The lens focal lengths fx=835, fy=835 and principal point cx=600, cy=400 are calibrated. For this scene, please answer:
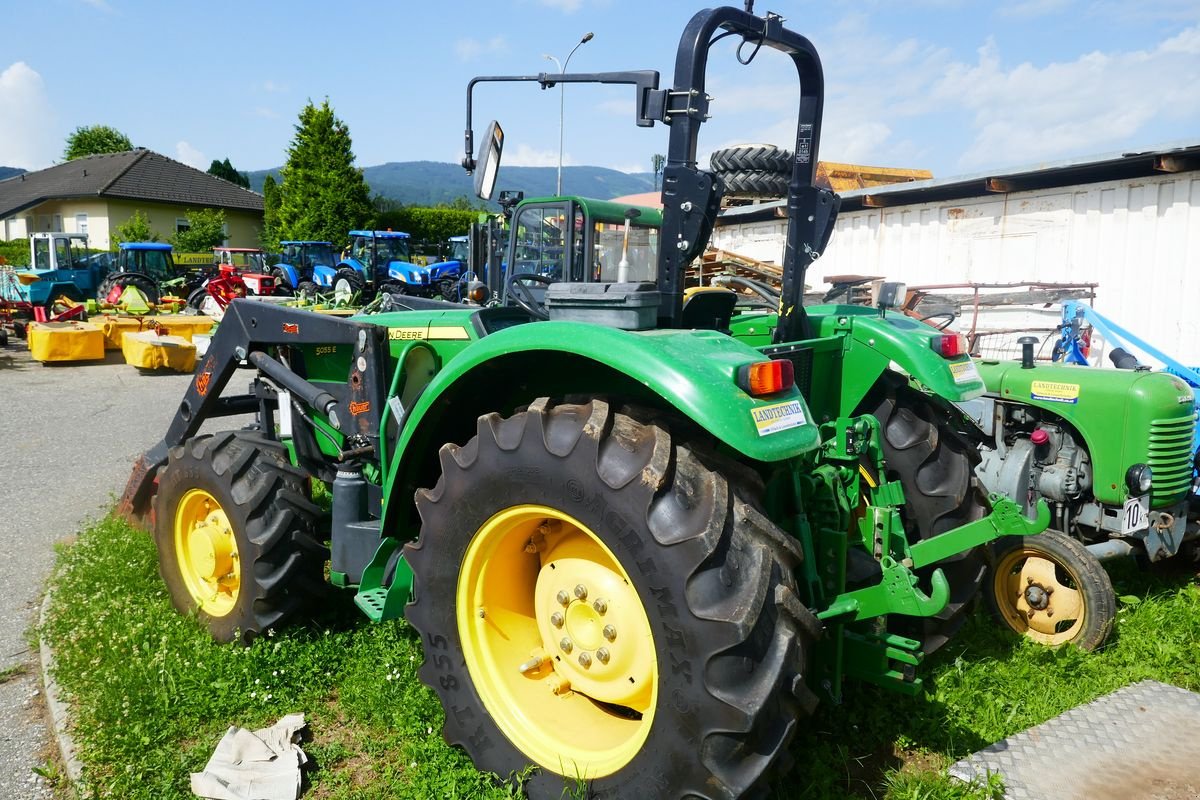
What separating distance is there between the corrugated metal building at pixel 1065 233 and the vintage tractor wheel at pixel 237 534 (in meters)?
9.20

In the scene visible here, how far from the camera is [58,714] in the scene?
10.6 feet

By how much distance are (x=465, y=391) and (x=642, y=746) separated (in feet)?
4.33

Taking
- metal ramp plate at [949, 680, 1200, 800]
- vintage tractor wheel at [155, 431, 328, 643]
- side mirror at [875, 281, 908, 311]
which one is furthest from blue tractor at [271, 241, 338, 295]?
metal ramp plate at [949, 680, 1200, 800]

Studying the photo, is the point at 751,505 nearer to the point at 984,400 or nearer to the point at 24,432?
the point at 984,400

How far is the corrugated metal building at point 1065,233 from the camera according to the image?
9.05m

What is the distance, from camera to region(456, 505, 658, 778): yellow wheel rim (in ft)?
7.96

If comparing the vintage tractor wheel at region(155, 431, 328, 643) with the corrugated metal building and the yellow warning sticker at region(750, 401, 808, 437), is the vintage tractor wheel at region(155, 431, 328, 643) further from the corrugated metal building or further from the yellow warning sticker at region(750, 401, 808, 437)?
the corrugated metal building

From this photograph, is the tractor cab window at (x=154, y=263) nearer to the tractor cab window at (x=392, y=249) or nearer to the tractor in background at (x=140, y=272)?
the tractor in background at (x=140, y=272)

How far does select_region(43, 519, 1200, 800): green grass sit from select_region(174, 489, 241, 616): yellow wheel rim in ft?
0.53

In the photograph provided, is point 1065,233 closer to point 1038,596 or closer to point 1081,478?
point 1081,478

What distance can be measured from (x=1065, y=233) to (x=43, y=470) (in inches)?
439

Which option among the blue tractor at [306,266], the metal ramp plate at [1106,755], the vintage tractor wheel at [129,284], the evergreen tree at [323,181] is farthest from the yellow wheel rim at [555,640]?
the evergreen tree at [323,181]

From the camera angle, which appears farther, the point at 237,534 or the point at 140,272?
the point at 140,272

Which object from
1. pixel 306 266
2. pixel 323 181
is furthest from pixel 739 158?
pixel 323 181
